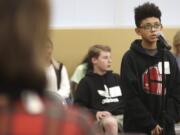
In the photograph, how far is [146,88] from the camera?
3.40 m

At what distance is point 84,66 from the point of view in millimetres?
5141

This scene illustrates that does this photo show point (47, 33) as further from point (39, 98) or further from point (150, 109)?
point (150, 109)

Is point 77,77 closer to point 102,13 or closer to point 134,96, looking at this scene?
point 102,13

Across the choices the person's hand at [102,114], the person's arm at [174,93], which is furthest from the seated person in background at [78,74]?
the person's arm at [174,93]

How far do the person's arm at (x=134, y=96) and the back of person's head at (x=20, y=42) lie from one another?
244cm

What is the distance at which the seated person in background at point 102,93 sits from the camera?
4.48 metres

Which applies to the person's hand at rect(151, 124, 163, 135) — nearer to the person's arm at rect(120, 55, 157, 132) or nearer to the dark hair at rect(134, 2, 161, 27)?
the person's arm at rect(120, 55, 157, 132)

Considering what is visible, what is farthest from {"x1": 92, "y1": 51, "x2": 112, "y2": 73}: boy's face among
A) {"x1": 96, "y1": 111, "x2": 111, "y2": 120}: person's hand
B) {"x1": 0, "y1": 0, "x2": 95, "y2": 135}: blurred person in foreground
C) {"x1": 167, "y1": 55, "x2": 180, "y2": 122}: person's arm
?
{"x1": 0, "y1": 0, "x2": 95, "y2": 135}: blurred person in foreground

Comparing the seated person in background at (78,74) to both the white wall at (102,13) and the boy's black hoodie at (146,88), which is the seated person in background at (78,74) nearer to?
the white wall at (102,13)

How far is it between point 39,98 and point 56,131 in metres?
0.07

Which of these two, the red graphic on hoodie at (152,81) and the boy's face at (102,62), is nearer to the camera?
the red graphic on hoodie at (152,81)

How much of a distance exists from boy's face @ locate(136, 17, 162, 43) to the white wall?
2.25 m

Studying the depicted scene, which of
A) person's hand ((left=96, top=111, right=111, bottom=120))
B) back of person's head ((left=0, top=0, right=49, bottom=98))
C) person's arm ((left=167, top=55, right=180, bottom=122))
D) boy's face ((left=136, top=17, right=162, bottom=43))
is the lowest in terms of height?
person's hand ((left=96, top=111, right=111, bottom=120))

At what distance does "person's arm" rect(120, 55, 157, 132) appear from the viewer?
3.39 m
